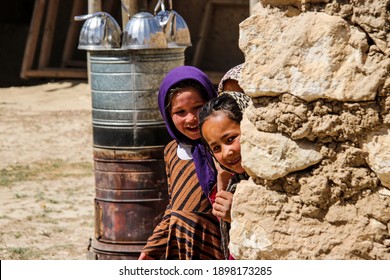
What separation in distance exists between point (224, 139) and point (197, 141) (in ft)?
2.30

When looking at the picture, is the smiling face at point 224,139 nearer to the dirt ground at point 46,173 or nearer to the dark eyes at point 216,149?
the dark eyes at point 216,149

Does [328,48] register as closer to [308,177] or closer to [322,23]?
[322,23]

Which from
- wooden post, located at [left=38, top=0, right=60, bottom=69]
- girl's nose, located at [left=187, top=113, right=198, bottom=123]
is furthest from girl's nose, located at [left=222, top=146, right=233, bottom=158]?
wooden post, located at [left=38, top=0, right=60, bottom=69]

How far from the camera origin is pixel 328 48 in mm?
2525

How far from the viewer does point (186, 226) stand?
356 centimetres

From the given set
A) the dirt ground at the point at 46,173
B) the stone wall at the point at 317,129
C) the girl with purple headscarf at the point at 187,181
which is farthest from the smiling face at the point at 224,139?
the dirt ground at the point at 46,173

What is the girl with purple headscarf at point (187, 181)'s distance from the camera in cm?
356

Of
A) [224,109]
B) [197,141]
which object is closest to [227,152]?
[224,109]

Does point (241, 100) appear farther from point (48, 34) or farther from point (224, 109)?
point (48, 34)

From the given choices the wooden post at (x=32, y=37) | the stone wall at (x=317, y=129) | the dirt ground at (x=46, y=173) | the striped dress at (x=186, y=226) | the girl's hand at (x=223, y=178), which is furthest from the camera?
the wooden post at (x=32, y=37)

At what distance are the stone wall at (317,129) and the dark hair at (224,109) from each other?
30cm

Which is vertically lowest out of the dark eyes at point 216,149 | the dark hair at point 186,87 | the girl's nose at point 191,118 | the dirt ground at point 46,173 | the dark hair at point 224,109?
the dirt ground at point 46,173

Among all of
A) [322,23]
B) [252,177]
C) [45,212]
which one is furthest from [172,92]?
[45,212]

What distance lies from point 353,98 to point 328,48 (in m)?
0.15
